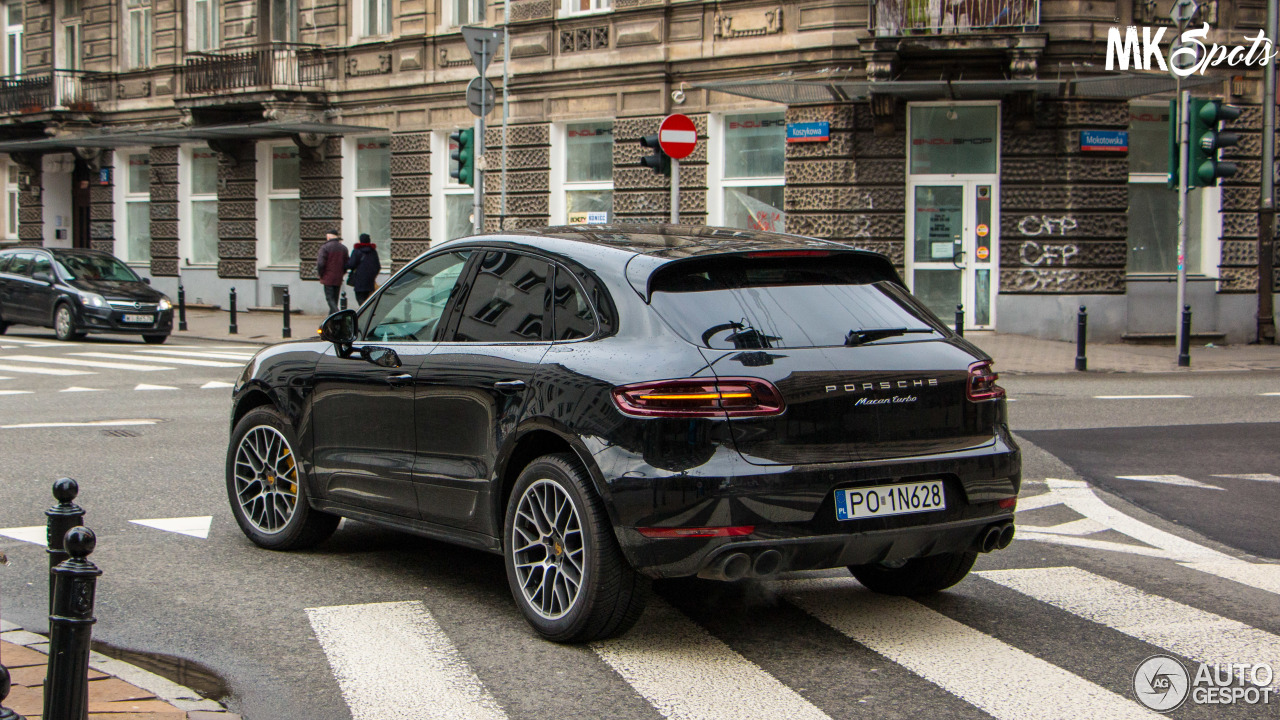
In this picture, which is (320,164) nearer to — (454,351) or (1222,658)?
(454,351)

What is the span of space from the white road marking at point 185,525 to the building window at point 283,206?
902 inches

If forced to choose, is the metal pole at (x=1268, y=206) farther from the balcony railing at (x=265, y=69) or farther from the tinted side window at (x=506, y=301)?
the tinted side window at (x=506, y=301)

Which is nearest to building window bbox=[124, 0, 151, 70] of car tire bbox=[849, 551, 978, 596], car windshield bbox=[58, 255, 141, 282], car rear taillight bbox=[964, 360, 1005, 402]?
car windshield bbox=[58, 255, 141, 282]

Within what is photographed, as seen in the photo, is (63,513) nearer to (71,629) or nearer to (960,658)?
(71,629)

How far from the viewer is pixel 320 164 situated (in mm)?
29453

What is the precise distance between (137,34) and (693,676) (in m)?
33.3

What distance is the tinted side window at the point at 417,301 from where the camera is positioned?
6.21 m

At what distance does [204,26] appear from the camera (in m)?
32.4

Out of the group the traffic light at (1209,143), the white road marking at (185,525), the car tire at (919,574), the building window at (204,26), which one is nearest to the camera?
the car tire at (919,574)

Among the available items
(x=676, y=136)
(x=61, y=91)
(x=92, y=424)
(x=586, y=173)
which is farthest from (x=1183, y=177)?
(x=61, y=91)

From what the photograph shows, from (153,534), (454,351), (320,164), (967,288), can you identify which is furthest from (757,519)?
(320,164)

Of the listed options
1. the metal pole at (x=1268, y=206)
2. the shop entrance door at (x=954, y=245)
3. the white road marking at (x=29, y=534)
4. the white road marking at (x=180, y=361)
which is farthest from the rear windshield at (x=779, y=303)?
the metal pole at (x=1268, y=206)

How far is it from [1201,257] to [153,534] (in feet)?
60.8

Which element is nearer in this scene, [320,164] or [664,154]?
[664,154]
